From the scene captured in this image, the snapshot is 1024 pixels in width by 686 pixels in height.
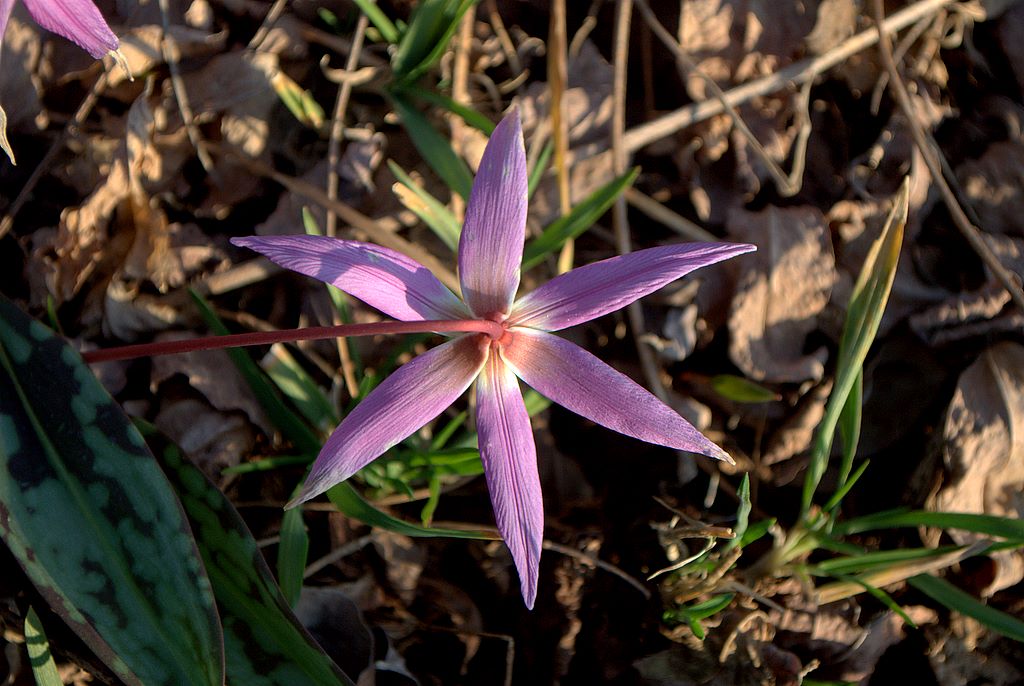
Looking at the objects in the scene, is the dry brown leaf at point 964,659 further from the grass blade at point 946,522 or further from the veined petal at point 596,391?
the veined petal at point 596,391

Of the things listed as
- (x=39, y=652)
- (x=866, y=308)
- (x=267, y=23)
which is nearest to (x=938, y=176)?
(x=866, y=308)

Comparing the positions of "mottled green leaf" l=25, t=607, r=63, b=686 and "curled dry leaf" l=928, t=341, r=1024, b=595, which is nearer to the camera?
"mottled green leaf" l=25, t=607, r=63, b=686

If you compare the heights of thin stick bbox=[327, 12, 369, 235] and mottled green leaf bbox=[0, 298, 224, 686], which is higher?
thin stick bbox=[327, 12, 369, 235]

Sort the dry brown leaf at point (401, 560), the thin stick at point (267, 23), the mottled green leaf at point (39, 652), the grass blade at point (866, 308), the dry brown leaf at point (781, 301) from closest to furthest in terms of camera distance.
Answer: the mottled green leaf at point (39, 652) < the grass blade at point (866, 308) < the dry brown leaf at point (401, 560) < the dry brown leaf at point (781, 301) < the thin stick at point (267, 23)

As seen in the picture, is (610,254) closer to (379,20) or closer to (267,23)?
(379,20)

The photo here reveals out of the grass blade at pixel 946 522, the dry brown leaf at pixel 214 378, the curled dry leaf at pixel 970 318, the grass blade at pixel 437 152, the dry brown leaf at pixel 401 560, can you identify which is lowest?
the dry brown leaf at pixel 401 560

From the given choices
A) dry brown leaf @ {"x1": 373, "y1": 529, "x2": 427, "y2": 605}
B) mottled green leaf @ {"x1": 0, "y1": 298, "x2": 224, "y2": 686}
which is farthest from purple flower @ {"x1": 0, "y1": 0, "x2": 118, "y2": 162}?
dry brown leaf @ {"x1": 373, "y1": 529, "x2": 427, "y2": 605}

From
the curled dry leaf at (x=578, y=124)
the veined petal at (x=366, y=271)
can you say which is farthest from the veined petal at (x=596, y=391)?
the curled dry leaf at (x=578, y=124)

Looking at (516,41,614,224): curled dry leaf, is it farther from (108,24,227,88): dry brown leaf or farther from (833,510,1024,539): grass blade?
(833,510,1024,539): grass blade
